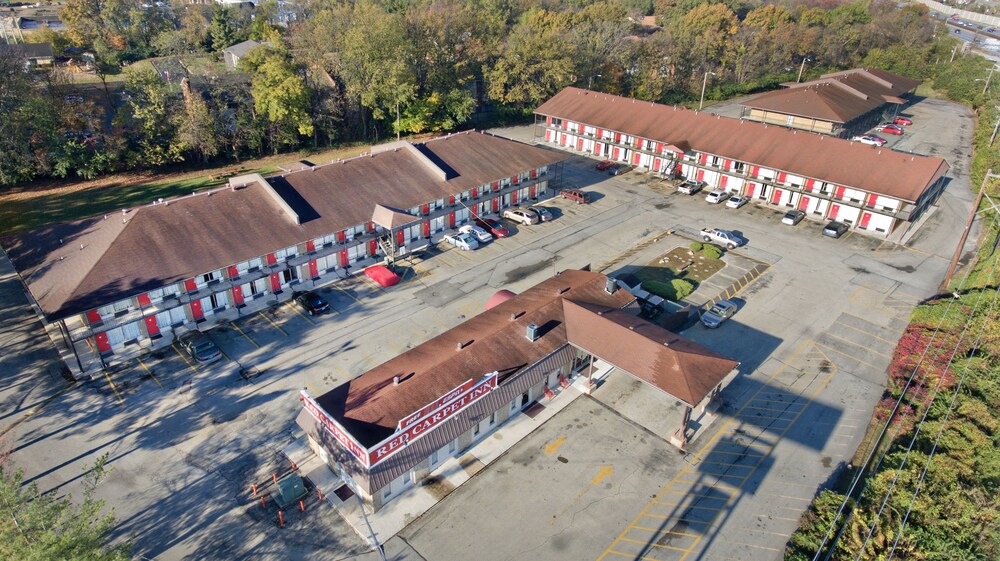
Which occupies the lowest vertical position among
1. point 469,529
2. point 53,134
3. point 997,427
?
point 469,529

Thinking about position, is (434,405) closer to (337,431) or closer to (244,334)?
(337,431)

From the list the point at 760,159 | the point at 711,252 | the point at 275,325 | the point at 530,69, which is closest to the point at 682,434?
the point at 711,252

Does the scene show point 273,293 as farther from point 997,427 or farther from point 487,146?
point 997,427

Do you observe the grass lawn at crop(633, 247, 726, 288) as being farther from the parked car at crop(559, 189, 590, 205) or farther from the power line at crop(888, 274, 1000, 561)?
the power line at crop(888, 274, 1000, 561)

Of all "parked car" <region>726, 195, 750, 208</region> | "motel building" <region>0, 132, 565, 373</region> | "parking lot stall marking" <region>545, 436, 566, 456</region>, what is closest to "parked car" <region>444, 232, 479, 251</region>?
"motel building" <region>0, 132, 565, 373</region>

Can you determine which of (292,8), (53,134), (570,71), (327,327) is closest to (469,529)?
(327,327)

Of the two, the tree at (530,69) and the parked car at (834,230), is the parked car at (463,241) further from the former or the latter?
the tree at (530,69)
